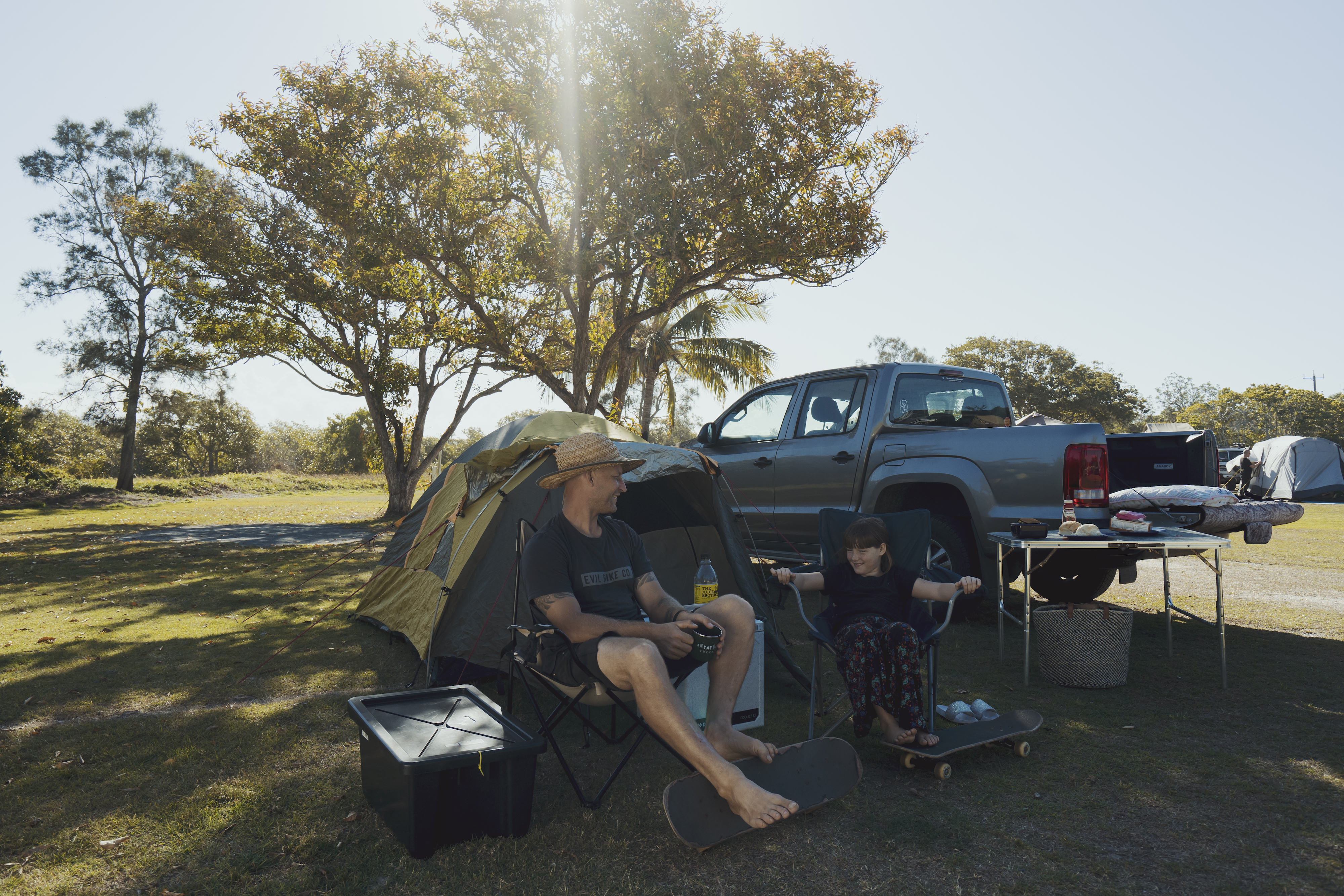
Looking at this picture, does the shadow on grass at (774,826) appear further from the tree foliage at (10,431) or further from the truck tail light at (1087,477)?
the tree foliage at (10,431)

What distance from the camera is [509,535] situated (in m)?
A: 4.59

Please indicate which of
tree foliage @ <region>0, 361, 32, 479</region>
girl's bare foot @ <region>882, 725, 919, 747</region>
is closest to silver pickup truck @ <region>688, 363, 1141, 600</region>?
girl's bare foot @ <region>882, 725, 919, 747</region>

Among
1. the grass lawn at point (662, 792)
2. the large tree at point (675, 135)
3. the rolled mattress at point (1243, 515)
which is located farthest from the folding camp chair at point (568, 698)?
the large tree at point (675, 135)

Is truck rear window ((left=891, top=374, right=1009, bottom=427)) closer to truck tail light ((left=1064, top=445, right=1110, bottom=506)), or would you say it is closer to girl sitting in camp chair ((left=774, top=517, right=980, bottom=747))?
truck tail light ((left=1064, top=445, right=1110, bottom=506))

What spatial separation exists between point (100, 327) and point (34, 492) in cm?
480

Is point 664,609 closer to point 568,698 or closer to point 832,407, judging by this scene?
point 568,698

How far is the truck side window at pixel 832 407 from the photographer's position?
239 inches

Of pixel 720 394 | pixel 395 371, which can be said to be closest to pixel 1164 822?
pixel 395 371

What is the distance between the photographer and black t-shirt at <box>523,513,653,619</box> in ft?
10.2

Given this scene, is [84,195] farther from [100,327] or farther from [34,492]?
[34,492]

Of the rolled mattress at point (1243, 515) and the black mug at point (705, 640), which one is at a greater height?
the rolled mattress at point (1243, 515)

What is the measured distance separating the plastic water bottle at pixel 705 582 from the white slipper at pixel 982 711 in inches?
58.4

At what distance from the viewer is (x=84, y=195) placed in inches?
823

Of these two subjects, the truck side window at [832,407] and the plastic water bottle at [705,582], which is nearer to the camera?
the plastic water bottle at [705,582]
